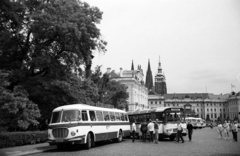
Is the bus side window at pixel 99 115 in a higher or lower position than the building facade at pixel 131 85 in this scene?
lower

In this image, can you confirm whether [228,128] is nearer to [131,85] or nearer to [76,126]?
[76,126]

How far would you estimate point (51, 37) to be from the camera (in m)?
25.6

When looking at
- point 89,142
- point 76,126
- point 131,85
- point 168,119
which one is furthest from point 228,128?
point 131,85

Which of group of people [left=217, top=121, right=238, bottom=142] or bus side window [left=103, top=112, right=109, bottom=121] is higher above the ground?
bus side window [left=103, top=112, right=109, bottom=121]

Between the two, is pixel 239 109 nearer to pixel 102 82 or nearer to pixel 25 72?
pixel 102 82

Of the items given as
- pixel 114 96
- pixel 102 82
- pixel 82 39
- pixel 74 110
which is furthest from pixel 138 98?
pixel 74 110

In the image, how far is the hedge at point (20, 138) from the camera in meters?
20.7

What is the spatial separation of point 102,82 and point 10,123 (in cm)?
3193

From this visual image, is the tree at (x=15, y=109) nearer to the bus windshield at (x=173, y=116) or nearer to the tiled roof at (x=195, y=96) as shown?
the bus windshield at (x=173, y=116)

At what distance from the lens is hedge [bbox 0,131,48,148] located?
20.7 metres

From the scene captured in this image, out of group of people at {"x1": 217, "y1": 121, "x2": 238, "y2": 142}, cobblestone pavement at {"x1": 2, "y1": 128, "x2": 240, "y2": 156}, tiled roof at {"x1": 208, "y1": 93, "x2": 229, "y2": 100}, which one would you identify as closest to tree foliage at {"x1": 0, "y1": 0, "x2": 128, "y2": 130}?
cobblestone pavement at {"x1": 2, "y1": 128, "x2": 240, "y2": 156}

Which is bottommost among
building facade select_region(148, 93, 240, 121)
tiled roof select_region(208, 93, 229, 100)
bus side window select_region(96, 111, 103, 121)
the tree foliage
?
building facade select_region(148, 93, 240, 121)

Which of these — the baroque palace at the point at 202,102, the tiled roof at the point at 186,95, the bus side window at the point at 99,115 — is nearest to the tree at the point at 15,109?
the bus side window at the point at 99,115

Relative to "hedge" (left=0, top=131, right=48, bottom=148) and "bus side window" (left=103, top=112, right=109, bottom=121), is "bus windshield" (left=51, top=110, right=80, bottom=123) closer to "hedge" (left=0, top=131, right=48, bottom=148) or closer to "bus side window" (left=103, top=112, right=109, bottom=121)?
"hedge" (left=0, top=131, right=48, bottom=148)
